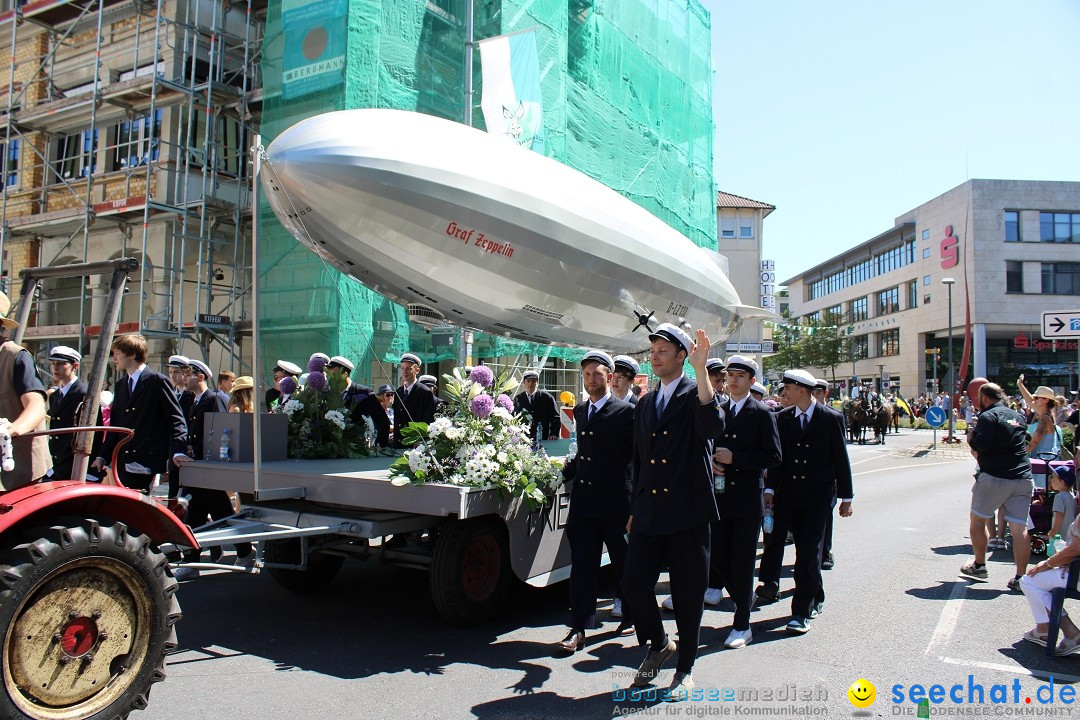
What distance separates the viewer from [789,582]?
24.1 ft

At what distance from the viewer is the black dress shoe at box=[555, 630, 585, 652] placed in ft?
16.3

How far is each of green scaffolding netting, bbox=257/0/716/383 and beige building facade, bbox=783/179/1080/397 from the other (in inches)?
1303

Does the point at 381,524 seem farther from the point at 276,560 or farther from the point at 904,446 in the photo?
the point at 904,446

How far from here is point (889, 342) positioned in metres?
64.5

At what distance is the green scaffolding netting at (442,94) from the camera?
14266 mm

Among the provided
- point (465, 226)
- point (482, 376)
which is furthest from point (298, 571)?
point (465, 226)

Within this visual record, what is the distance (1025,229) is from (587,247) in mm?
54223

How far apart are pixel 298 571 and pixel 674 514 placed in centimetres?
339

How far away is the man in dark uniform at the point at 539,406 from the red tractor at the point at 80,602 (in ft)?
23.3

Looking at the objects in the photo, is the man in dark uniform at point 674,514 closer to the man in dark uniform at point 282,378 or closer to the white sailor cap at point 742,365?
the white sailor cap at point 742,365

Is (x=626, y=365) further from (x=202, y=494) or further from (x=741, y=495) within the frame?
(x=202, y=494)

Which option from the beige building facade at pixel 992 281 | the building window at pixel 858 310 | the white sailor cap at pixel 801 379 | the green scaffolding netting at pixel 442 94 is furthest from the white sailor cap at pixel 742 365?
the building window at pixel 858 310

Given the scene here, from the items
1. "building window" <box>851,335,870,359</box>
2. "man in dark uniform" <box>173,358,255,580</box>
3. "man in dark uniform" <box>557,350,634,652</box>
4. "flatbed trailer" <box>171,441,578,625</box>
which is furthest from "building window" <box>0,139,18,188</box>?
"building window" <box>851,335,870,359</box>

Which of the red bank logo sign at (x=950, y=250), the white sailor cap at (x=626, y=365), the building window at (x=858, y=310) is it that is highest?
the red bank logo sign at (x=950, y=250)
